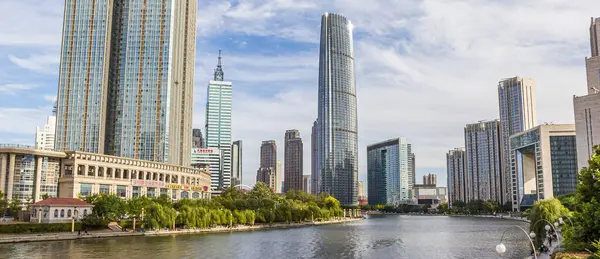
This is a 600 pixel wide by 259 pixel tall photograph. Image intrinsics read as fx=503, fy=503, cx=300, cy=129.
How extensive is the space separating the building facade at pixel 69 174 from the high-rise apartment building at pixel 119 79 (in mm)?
25506

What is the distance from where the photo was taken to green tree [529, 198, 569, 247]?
63.1 metres

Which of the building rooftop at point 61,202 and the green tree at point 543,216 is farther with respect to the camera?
the building rooftop at point 61,202

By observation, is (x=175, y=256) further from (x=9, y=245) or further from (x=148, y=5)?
(x=148, y=5)

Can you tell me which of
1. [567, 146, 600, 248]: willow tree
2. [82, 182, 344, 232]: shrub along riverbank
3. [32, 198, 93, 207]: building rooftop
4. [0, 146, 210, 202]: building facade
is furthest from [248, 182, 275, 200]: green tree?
[567, 146, 600, 248]: willow tree

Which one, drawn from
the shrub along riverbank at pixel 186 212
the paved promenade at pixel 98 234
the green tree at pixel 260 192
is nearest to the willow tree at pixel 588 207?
the paved promenade at pixel 98 234

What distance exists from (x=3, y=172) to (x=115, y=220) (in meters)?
36.6

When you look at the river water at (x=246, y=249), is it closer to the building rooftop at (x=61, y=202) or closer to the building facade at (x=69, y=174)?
the building rooftop at (x=61, y=202)

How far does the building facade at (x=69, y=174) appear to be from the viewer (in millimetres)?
121750

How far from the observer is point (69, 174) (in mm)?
130375

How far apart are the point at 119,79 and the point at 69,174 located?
5483 centimetres

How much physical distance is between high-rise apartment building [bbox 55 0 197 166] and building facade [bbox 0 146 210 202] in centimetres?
2551

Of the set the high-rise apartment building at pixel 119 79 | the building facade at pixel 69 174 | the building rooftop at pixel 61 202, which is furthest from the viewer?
the high-rise apartment building at pixel 119 79

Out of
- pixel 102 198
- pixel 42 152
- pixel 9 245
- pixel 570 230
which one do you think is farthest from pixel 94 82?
pixel 570 230

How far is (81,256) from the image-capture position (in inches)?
2516
